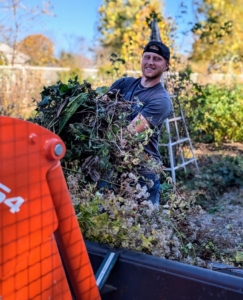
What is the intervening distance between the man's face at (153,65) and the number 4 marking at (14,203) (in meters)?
2.02

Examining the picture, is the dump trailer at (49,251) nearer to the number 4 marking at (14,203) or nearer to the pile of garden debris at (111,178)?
the number 4 marking at (14,203)

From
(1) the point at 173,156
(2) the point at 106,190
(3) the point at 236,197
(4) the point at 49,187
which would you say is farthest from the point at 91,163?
(1) the point at 173,156

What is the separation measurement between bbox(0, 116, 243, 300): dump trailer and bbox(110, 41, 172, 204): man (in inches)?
40.8

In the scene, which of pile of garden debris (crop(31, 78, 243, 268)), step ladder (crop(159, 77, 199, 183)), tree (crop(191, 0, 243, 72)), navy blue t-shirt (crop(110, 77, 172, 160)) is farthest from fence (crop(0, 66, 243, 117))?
tree (crop(191, 0, 243, 72))

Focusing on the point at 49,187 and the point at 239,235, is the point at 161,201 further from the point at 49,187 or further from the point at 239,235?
the point at 239,235

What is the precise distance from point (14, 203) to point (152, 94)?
1888 millimetres

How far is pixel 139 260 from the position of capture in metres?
1.53

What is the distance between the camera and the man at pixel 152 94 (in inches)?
107

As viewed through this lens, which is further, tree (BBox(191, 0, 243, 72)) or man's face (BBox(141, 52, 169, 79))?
tree (BBox(191, 0, 243, 72))

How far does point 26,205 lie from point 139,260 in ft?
1.74

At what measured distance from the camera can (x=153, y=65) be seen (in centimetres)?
307

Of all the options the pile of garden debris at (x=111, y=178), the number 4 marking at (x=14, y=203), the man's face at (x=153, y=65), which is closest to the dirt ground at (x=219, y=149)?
the man's face at (x=153, y=65)

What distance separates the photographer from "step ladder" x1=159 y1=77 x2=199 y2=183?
6202 mm

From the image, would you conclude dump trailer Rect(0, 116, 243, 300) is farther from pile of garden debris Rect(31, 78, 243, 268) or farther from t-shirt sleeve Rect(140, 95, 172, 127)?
t-shirt sleeve Rect(140, 95, 172, 127)
